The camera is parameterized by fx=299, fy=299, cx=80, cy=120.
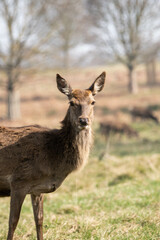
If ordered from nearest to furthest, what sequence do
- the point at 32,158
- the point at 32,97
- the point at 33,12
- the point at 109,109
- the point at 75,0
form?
the point at 32,158 < the point at 33,12 < the point at 75,0 < the point at 109,109 < the point at 32,97

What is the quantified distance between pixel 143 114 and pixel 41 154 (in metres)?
14.8

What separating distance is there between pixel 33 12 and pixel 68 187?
1055 cm

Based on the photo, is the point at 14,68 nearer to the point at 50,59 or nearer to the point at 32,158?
the point at 50,59

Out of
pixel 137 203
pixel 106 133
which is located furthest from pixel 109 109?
pixel 137 203

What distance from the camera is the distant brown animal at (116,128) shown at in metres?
15.5

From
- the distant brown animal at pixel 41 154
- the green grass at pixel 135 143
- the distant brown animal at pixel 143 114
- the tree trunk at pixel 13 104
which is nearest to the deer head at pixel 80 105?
the distant brown animal at pixel 41 154

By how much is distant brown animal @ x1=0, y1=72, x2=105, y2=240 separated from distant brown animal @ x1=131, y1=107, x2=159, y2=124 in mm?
13675

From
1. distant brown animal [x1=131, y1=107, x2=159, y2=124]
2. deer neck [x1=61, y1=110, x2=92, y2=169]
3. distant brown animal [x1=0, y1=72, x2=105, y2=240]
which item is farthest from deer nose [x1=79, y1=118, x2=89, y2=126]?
distant brown animal [x1=131, y1=107, x2=159, y2=124]

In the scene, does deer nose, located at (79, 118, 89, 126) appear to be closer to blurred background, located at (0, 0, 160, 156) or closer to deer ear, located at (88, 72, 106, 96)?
deer ear, located at (88, 72, 106, 96)

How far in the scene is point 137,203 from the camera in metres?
6.29

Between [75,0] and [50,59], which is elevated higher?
[75,0]

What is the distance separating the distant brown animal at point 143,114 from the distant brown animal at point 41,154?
44.9 feet

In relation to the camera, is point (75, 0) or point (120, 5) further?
point (120, 5)

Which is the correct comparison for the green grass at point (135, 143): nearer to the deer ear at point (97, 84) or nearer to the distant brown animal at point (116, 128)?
the distant brown animal at point (116, 128)
